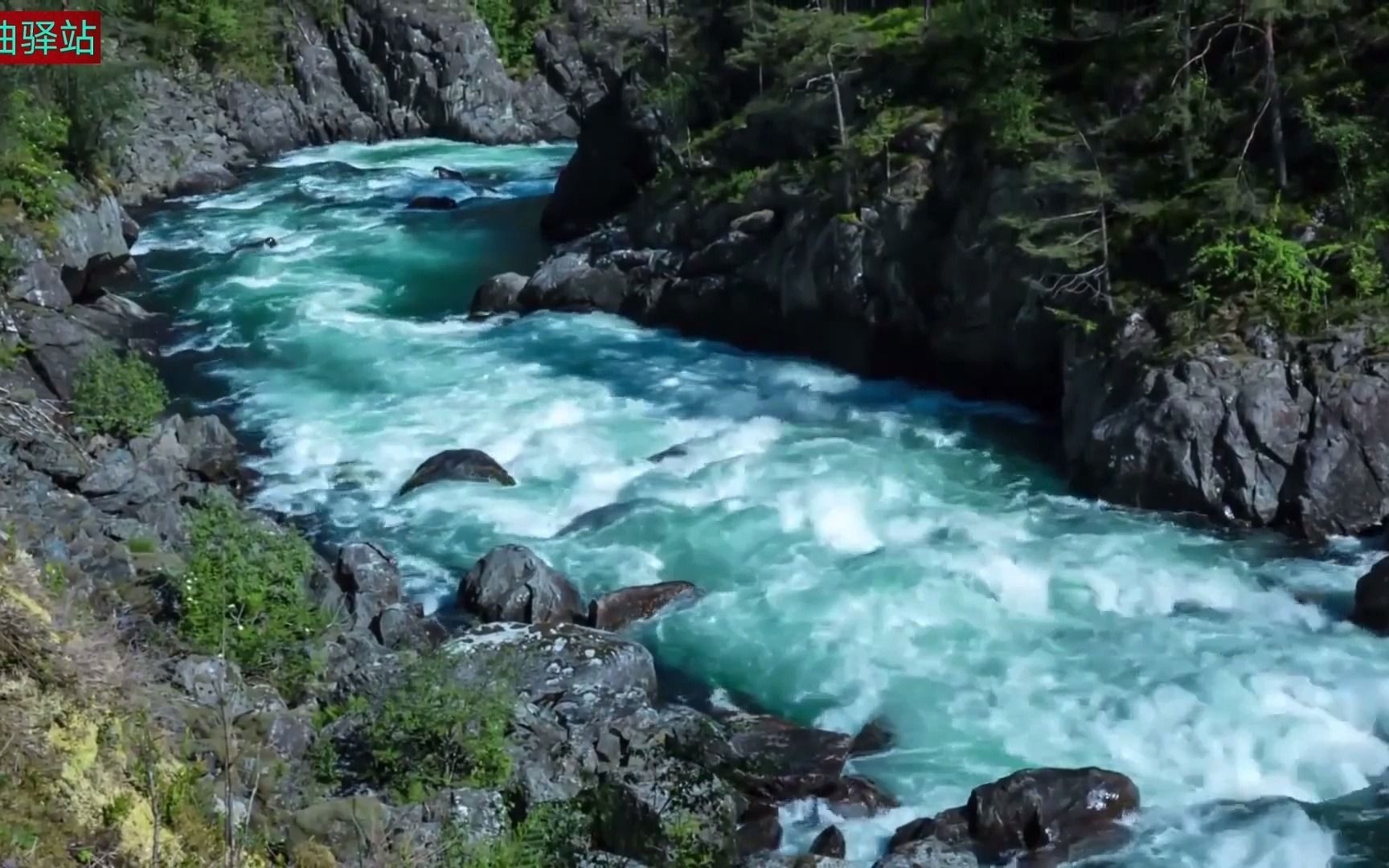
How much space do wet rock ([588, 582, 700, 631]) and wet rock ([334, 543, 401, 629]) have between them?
8.19ft

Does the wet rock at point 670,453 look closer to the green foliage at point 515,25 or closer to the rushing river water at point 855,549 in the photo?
the rushing river water at point 855,549

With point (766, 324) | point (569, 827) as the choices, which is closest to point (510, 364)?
point (766, 324)

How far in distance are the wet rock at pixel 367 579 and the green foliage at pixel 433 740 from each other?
4.05m

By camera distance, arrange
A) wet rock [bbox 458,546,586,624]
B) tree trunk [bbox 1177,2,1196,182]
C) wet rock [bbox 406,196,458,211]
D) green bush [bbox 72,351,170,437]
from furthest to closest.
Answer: wet rock [bbox 406,196,458,211] → tree trunk [bbox 1177,2,1196,182] → green bush [bbox 72,351,170,437] → wet rock [bbox 458,546,586,624]

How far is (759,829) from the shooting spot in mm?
13555

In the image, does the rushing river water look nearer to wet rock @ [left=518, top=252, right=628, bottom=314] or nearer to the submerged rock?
A: the submerged rock

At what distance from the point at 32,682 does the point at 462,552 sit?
11.0 meters

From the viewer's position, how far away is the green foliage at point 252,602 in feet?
46.9

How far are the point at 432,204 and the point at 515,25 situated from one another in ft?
58.7

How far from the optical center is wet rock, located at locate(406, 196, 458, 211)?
140 ft

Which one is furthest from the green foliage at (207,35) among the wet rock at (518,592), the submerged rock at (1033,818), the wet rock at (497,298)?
the submerged rock at (1033,818)

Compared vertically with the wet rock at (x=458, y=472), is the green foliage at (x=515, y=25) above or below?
above

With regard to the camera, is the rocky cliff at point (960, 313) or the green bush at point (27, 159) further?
the green bush at point (27, 159)

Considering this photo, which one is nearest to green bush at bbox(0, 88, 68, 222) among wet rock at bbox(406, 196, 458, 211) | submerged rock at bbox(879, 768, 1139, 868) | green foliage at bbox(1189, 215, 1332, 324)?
wet rock at bbox(406, 196, 458, 211)
